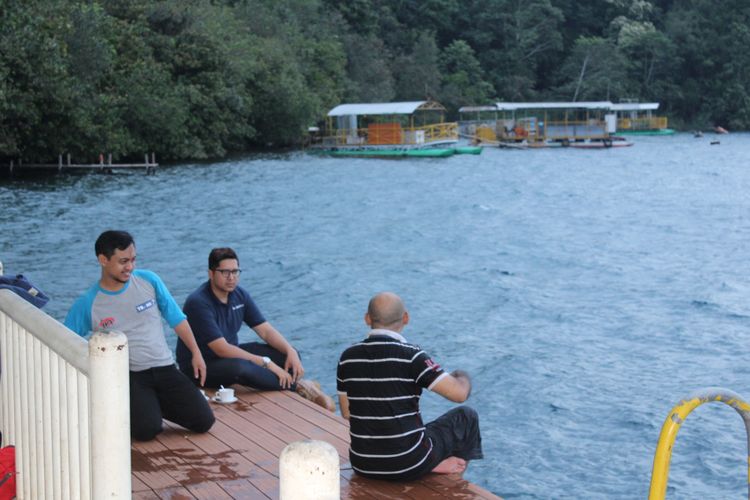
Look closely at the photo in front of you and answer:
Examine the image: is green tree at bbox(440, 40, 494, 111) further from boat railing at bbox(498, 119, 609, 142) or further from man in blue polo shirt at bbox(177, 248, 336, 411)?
man in blue polo shirt at bbox(177, 248, 336, 411)

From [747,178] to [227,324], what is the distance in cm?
4074

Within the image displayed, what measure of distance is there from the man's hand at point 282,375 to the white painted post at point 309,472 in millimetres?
5401

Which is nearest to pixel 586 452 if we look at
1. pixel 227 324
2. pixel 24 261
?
pixel 227 324

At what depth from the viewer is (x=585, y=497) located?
32.0 feet

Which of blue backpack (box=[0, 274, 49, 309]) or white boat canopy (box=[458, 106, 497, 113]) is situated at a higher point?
white boat canopy (box=[458, 106, 497, 113])

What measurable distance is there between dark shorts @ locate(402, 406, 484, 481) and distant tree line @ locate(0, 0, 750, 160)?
30.5 m

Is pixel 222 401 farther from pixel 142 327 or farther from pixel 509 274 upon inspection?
pixel 509 274

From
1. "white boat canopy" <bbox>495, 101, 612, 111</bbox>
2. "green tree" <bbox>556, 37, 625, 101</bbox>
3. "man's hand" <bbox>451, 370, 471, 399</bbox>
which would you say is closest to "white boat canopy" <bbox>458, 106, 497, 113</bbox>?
"white boat canopy" <bbox>495, 101, 612, 111</bbox>

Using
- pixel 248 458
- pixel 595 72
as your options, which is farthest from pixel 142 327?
pixel 595 72

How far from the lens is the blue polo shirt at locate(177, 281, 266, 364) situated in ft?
25.4

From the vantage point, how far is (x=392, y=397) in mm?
5578

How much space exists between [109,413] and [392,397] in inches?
86.9

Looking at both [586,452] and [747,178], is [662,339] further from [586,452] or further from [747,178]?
[747,178]

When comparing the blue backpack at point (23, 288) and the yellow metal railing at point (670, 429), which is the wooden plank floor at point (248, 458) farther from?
the yellow metal railing at point (670, 429)
